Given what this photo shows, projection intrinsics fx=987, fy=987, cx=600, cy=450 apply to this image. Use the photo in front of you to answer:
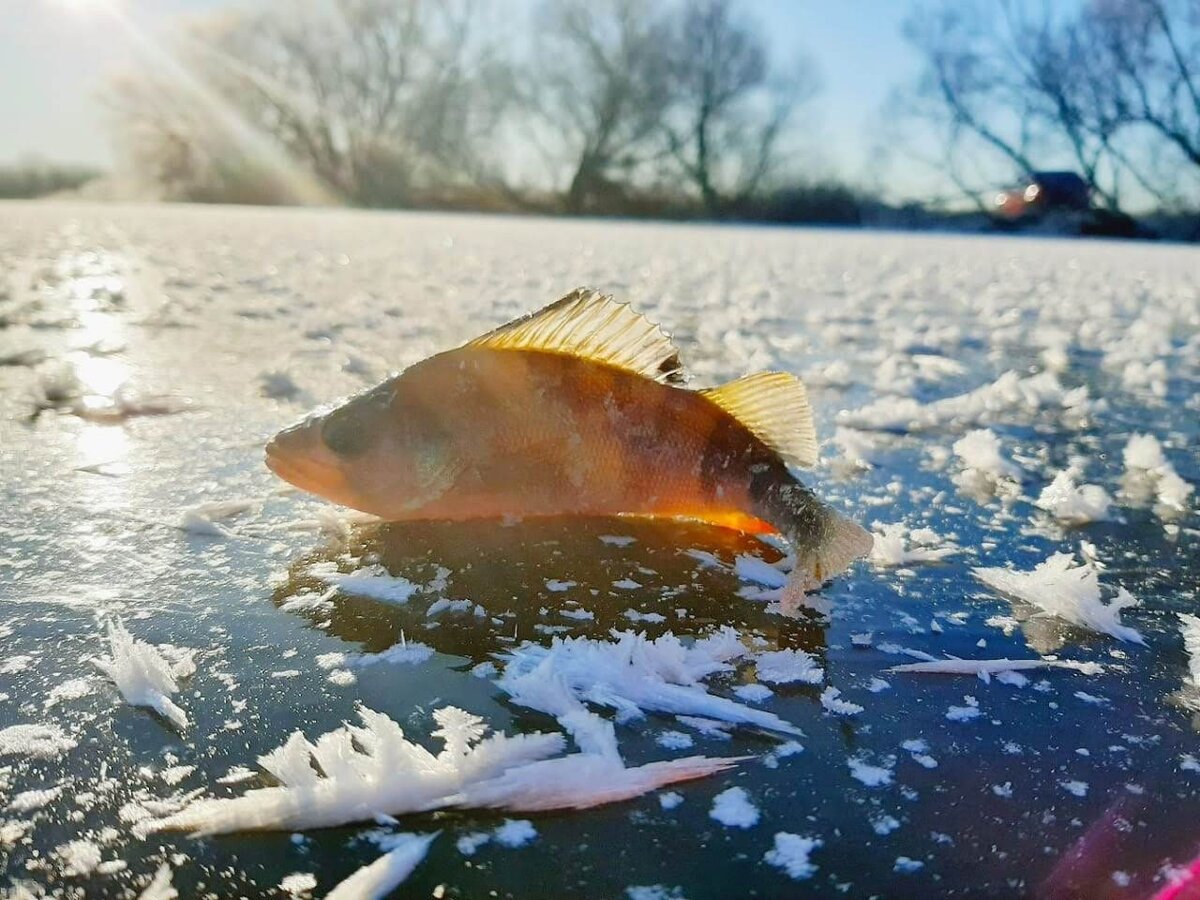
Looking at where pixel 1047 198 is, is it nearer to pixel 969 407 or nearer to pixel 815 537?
pixel 969 407

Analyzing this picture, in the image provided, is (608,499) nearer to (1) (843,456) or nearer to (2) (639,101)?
(1) (843,456)

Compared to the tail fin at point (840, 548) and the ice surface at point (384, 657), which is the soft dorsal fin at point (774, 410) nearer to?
the tail fin at point (840, 548)

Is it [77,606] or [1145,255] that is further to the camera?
[1145,255]

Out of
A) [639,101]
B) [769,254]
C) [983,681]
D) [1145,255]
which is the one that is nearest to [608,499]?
[983,681]

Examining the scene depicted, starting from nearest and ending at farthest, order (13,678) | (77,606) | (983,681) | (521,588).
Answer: (13,678) < (983,681) < (77,606) < (521,588)

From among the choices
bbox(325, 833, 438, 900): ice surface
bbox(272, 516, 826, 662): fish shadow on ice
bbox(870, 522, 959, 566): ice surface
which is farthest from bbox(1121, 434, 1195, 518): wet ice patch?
bbox(325, 833, 438, 900): ice surface

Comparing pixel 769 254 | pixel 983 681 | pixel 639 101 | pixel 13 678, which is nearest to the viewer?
pixel 13 678

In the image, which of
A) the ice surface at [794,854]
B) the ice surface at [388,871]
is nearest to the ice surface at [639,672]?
the ice surface at [794,854]

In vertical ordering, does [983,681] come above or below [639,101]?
below
